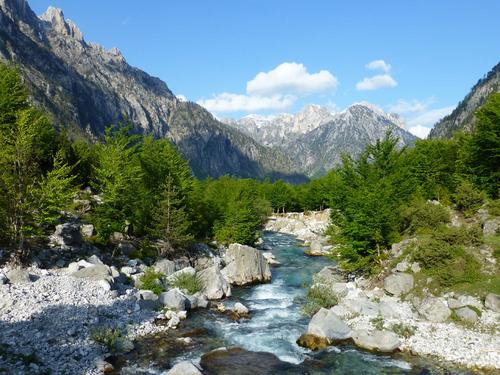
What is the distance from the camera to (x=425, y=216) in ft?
131

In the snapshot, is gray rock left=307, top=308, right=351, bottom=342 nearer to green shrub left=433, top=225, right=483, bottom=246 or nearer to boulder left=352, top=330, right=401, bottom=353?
boulder left=352, top=330, right=401, bottom=353

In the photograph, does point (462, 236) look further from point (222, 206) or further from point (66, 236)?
point (222, 206)

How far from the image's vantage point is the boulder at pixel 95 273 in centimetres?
3130

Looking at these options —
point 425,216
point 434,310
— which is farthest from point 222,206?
point 434,310

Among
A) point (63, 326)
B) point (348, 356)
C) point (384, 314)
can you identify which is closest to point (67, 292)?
point (63, 326)

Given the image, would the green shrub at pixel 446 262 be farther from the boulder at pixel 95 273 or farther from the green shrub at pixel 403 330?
the boulder at pixel 95 273

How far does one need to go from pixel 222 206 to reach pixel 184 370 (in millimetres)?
47098

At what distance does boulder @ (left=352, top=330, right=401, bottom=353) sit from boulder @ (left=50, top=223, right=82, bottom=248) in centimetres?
2602

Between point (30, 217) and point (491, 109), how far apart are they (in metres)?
48.7

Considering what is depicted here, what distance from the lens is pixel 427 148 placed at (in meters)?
61.8

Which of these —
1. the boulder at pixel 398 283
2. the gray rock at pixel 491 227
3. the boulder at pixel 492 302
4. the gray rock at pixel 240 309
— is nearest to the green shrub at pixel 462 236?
the gray rock at pixel 491 227

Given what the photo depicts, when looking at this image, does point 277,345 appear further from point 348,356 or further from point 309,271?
point 309,271

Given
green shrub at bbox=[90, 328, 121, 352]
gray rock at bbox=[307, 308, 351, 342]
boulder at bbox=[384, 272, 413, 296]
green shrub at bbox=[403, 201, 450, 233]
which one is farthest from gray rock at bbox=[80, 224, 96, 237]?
green shrub at bbox=[403, 201, 450, 233]

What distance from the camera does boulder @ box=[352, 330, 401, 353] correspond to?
80.1 ft
